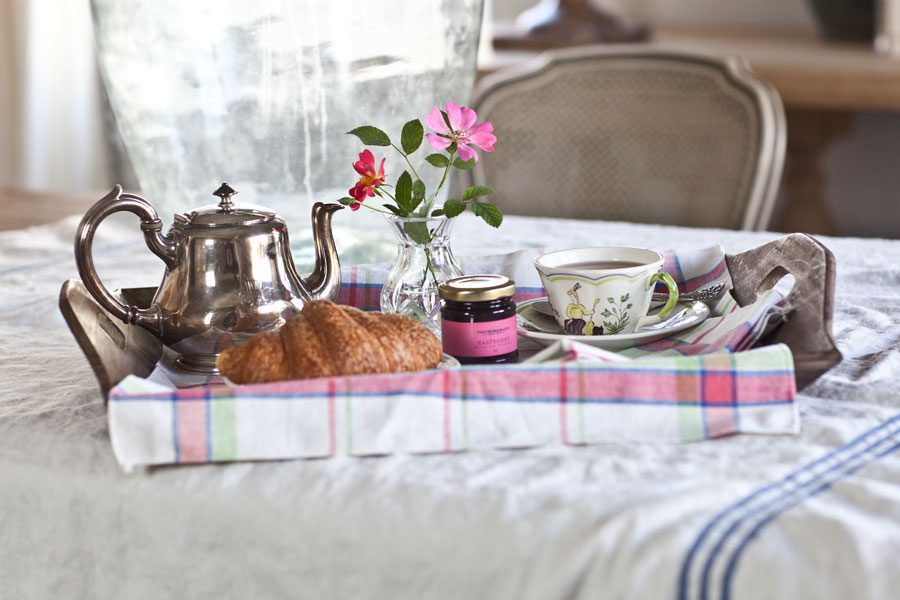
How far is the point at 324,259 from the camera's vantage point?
574 millimetres

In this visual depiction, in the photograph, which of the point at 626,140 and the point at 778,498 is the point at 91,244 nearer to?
the point at 778,498

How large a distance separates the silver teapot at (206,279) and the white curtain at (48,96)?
198 centimetres

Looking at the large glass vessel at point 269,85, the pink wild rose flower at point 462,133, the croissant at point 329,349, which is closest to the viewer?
the croissant at point 329,349

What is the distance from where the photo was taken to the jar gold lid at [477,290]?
1.57 ft

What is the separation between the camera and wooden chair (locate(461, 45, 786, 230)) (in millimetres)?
1259

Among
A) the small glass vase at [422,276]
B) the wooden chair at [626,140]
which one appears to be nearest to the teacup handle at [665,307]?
the small glass vase at [422,276]

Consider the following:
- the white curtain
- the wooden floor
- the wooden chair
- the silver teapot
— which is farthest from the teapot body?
the white curtain

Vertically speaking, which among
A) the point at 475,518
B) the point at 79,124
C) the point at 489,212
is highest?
the point at 79,124

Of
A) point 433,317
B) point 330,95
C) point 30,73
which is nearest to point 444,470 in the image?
point 433,317

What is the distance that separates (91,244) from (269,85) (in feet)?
0.66

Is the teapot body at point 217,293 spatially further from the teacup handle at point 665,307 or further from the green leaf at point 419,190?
the teacup handle at point 665,307

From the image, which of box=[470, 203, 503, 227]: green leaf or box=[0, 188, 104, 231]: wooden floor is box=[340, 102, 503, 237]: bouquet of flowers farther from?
box=[0, 188, 104, 231]: wooden floor

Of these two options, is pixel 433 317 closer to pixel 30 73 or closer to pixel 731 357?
pixel 731 357

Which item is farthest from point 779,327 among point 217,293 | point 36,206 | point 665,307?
point 36,206
